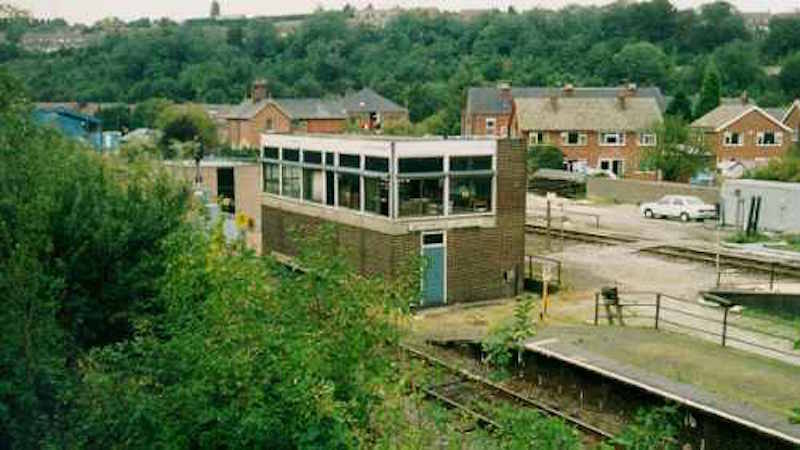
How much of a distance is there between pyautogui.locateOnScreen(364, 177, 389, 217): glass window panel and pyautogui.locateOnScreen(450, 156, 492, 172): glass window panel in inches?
75.7

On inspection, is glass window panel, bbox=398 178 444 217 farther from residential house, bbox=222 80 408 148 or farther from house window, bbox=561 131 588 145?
residential house, bbox=222 80 408 148

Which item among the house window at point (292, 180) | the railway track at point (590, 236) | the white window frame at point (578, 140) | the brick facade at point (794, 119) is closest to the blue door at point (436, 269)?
the house window at point (292, 180)

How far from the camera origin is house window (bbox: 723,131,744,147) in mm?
61375

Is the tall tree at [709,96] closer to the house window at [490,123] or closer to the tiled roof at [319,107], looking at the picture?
the house window at [490,123]

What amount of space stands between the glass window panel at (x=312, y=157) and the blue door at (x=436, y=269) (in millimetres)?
4931

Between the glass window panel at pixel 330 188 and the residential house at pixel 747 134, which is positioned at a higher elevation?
the residential house at pixel 747 134

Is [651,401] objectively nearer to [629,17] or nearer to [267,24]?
[629,17]

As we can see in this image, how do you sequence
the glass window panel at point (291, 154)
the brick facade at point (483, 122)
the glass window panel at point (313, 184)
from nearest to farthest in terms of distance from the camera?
the glass window panel at point (313, 184) → the glass window panel at point (291, 154) → the brick facade at point (483, 122)

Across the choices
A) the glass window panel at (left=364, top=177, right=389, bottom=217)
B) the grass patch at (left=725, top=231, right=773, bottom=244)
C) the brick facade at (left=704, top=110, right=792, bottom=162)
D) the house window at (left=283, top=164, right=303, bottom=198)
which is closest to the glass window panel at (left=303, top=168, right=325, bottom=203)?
the house window at (left=283, top=164, right=303, bottom=198)

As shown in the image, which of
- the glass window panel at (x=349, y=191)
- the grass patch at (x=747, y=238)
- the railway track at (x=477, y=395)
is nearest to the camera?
the railway track at (x=477, y=395)

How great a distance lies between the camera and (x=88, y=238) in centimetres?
1266

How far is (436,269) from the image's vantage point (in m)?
23.5

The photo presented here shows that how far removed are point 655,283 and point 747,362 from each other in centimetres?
882

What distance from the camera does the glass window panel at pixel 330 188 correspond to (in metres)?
25.7
